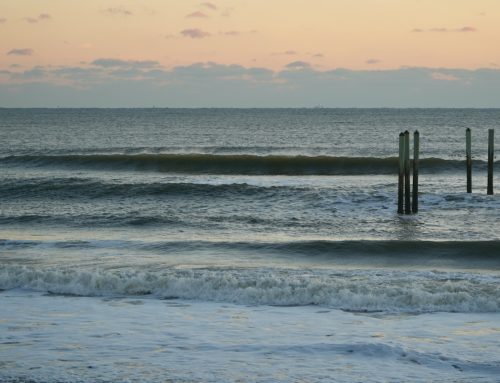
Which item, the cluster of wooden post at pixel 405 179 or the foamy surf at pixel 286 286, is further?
the cluster of wooden post at pixel 405 179

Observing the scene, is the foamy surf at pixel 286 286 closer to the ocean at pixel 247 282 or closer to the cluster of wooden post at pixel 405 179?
the ocean at pixel 247 282

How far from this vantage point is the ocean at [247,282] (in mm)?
9164

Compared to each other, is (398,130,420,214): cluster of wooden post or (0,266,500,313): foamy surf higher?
(398,130,420,214): cluster of wooden post

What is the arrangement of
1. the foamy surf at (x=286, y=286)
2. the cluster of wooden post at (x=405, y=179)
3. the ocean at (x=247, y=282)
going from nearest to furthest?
the ocean at (x=247, y=282) < the foamy surf at (x=286, y=286) < the cluster of wooden post at (x=405, y=179)

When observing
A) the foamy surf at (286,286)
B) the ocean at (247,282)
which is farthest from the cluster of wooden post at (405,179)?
the foamy surf at (286,286)

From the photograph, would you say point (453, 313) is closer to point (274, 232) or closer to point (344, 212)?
point (274, 232)

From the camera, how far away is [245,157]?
42.5 metres

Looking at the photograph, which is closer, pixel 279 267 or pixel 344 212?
pixel 279 267

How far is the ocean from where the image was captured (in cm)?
916

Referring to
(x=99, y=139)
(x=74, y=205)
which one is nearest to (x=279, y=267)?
(x=74, y=205)

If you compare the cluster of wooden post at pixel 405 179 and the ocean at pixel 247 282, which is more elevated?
the cluster of wooden post at pixel 405 179

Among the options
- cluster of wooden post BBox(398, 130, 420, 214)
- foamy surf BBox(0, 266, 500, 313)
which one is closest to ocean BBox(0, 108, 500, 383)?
foamy surf BBox(0, 266, 500, 313)

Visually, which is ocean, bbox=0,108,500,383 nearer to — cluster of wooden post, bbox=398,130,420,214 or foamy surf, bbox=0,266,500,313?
foamy surf, bbox=0,266,500,313

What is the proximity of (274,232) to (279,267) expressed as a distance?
15.4 feet
